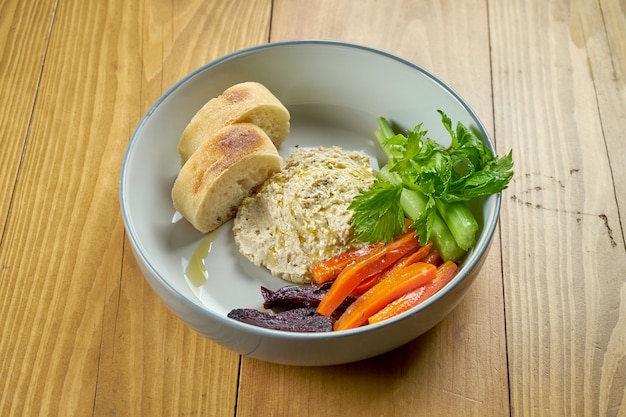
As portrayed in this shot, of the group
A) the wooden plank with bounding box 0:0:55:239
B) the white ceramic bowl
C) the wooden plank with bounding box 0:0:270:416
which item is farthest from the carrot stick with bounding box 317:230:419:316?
the wooden plank with bounding box 0:0:55:239

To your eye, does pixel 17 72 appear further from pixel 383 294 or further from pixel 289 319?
pixel 383 294

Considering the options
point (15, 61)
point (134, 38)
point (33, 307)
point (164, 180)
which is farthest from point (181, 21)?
point (33, 307)

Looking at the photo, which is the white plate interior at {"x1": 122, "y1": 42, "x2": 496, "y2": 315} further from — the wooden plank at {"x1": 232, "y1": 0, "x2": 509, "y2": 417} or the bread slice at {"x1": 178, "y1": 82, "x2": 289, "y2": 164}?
the wooden plank at {"x1": 232, "y1": 0, "x2": 509, "y2": 417}

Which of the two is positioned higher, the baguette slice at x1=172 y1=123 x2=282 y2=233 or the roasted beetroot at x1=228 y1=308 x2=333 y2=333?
the baguette slice at x1=172 y1=123 x2=282 y2=233

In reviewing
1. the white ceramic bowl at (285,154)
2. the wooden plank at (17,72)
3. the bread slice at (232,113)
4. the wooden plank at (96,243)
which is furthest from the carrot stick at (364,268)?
the wooden plank at (17,72)

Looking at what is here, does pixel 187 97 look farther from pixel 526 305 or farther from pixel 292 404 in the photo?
pixel 526 305

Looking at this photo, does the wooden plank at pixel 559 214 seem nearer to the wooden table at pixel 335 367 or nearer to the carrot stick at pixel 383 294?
the wooden table at pixel 335 367
